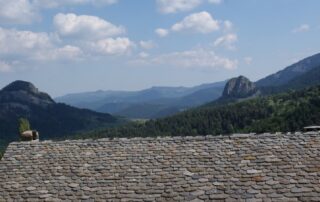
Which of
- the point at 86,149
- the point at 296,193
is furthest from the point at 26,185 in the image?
the point at 296,193

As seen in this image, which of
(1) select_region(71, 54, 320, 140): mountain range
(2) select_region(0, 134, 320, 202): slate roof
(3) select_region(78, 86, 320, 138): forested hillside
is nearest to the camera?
(2) select_region(0, 134, 320, 202): slate roof

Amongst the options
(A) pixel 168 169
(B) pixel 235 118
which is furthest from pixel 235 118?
(A) pixel 168 169

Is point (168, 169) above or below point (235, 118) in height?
above

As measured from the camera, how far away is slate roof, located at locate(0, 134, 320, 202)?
16.5 m

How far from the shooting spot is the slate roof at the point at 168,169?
16491 millimetres

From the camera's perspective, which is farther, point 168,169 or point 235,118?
point 235,118

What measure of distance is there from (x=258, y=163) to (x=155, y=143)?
4432 mm

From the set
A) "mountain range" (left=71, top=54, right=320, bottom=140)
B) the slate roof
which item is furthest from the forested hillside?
the slate roof

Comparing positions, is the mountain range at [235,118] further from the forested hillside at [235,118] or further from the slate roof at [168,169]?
the slate roof at [168,169]

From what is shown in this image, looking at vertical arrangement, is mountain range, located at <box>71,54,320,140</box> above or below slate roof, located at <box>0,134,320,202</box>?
below

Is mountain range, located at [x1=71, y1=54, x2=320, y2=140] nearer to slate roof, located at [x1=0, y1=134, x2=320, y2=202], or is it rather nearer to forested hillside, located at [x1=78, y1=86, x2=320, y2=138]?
forested hillside, located at [x1=78, y1=86, x2=320, y2=138]

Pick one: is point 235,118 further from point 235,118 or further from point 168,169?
point 168,169

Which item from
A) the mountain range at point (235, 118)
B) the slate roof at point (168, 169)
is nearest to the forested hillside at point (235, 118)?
the mountain range at point (235, 118)

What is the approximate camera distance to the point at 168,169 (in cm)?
1806
